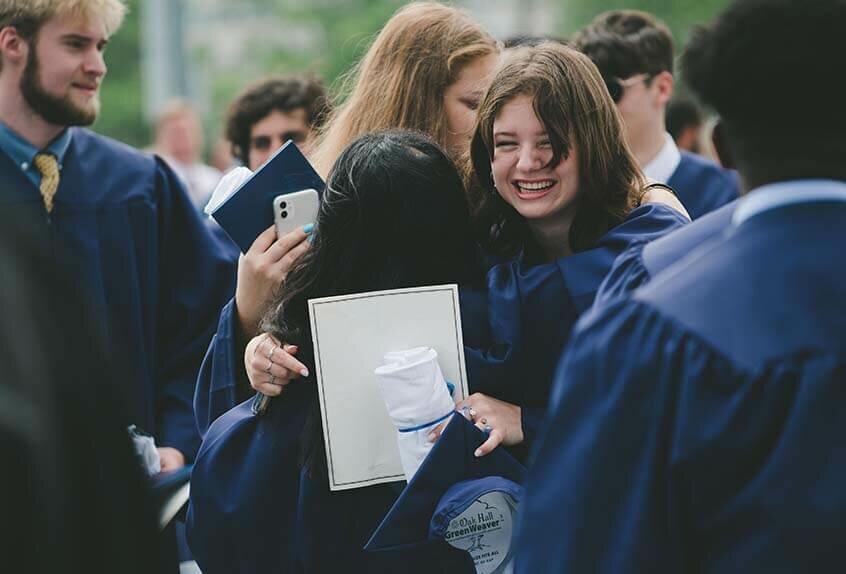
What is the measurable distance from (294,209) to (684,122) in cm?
458

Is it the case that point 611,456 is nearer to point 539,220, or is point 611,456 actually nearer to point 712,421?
point 712,421

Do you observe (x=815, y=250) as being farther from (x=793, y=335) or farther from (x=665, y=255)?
(x=665, y=255)

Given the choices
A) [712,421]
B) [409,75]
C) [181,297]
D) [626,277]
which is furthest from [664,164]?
[712,421]

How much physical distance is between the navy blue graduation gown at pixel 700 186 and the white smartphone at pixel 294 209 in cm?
223

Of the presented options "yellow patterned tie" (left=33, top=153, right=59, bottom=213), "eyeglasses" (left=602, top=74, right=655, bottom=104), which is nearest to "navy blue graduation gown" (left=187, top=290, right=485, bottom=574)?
"yellow patterned tie" (left=33, top=153, right=59, bottom=213)

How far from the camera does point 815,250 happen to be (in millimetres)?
1713

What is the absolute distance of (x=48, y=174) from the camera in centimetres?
419

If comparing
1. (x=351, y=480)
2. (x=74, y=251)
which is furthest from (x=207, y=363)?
(x=74, y=251)

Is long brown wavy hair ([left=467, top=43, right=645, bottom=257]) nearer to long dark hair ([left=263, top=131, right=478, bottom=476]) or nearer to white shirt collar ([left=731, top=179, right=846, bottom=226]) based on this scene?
long dark hair ([left=263, top=131, right=478, bottom=476])

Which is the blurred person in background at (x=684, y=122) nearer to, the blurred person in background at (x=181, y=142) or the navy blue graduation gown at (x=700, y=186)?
the navy blue graduation gown at (x=700, y=186)

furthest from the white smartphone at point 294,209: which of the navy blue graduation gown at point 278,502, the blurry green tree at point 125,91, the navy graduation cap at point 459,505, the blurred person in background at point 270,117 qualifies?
the blurry green tree at point 125,91

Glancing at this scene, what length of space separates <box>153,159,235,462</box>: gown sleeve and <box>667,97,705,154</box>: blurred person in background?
11.6 ft

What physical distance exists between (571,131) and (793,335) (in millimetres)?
1153

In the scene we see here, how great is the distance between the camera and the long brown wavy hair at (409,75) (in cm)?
342
